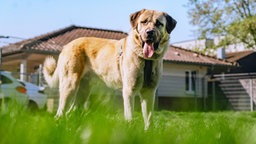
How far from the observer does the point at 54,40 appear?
26281 millimetres

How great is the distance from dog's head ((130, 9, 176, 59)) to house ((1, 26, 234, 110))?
57.7ft

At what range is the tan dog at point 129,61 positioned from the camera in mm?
5996

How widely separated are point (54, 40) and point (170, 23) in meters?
20.6

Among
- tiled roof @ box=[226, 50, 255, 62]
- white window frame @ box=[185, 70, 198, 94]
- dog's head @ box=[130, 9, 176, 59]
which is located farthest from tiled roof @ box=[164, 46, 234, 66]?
dog's head @ box=[130, 9, 176, 59]

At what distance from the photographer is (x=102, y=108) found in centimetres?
195

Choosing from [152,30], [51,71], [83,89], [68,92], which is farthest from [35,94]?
[152,30]

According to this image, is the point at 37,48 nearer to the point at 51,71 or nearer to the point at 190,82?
the point at 190,82

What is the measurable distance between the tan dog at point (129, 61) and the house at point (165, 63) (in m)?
16.2

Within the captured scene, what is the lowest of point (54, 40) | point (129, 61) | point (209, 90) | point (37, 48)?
point (209, 90)

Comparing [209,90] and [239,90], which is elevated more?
[239,90]

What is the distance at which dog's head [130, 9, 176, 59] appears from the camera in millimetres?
5914

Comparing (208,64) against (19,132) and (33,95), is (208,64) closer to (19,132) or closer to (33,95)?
(33,95)

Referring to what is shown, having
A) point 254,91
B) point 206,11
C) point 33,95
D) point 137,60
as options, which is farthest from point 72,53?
point 206,11

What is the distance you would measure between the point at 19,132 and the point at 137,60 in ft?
17.0
